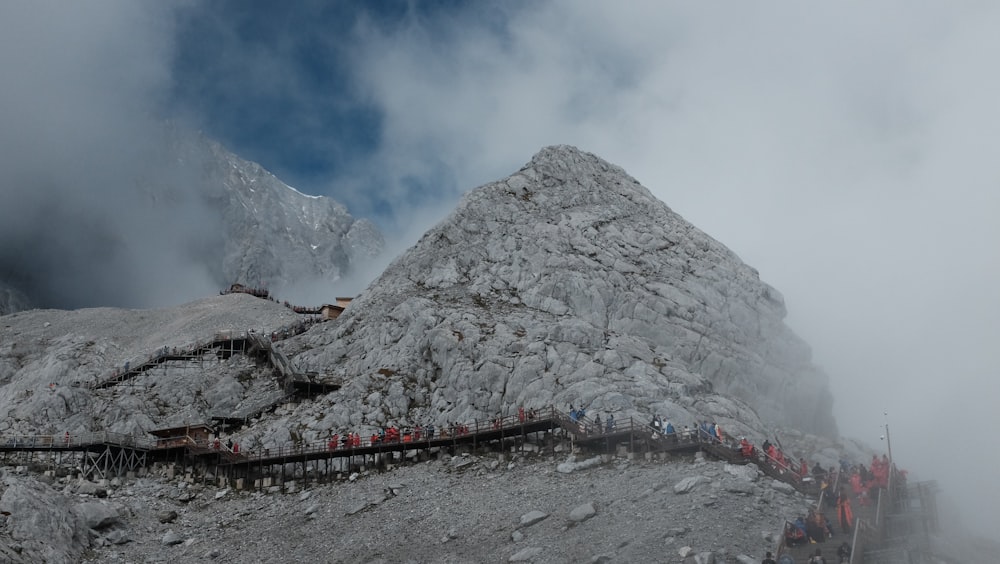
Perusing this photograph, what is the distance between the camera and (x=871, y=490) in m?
46.2

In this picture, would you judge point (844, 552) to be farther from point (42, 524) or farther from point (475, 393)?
point (42, 524)

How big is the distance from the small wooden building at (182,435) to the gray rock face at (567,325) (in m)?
10.2

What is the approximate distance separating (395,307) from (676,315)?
86.6ft

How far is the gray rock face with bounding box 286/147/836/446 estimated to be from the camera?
68.7 m

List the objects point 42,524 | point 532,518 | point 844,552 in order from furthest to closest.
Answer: point 42,524 → point 532,518 → point 844,552

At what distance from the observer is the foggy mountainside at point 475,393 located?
45344mm

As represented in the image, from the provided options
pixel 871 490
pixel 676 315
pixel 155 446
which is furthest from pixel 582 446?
pixel 155 446

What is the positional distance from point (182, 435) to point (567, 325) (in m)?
32.3

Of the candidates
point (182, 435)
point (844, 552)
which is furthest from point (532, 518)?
point (182, 435)

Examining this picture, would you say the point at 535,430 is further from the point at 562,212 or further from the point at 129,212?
the point at 129,212

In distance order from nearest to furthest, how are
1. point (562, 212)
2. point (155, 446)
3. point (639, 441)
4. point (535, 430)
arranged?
1. point (639, 441)
2. point (535, 430)
3. point (155, 446)
4. point (562, 212)

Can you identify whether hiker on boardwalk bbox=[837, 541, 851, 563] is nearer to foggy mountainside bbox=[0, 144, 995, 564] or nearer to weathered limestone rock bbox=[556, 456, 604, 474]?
foggy mountainside bbox=[0, 144, 995, 564]

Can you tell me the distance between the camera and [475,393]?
6912 centimetres

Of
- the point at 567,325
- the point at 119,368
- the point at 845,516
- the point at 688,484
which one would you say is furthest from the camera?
the point at 119,368
